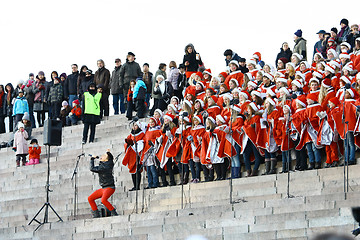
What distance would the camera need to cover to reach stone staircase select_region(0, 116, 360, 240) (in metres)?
13.0

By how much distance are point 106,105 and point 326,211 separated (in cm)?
1234

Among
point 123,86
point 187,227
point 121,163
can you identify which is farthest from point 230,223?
point 123,86

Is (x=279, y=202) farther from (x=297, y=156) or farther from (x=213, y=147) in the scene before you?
(x=213, y=147)

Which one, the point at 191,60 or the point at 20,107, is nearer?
the point at 191,60

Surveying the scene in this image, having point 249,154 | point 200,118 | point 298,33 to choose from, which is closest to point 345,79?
point 249,154

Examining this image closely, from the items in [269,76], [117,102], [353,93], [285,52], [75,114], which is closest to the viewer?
[353,93]

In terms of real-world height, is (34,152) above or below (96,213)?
above

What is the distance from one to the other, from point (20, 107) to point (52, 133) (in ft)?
26.6

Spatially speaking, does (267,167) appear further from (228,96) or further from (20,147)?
(20,147)

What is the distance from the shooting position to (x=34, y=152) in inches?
862

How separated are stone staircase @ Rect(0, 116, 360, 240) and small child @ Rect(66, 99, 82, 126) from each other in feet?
9.50

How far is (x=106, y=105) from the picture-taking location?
24.2 meters

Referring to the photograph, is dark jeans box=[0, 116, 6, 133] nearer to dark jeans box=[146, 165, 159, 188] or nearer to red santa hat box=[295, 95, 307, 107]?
dark jeans box=[146, 165, 159, 188]

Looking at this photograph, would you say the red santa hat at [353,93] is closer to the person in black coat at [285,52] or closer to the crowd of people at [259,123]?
the crowd of people at [259,123]
